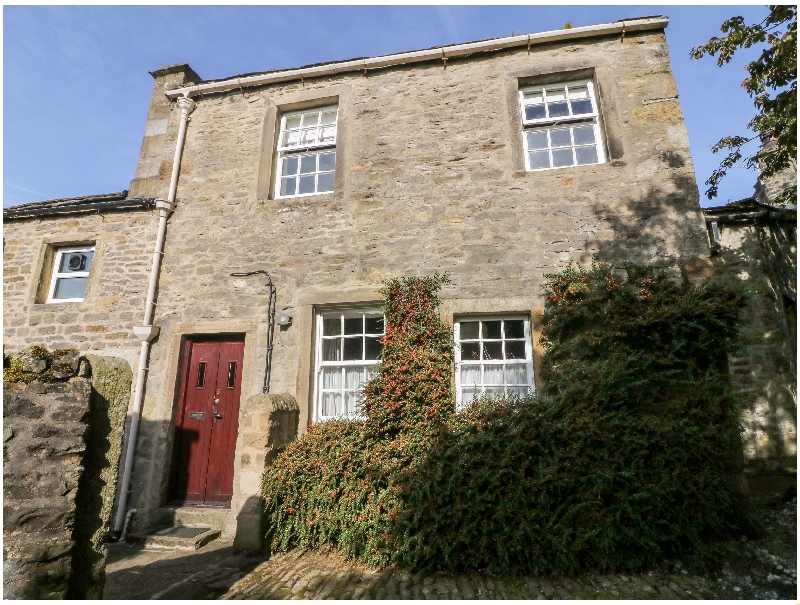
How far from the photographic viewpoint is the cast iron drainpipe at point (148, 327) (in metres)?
6.06

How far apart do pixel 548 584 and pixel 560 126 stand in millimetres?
6121

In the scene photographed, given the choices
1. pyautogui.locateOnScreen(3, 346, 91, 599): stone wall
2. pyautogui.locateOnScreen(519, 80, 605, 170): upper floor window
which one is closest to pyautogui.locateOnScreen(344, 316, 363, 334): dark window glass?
pyautogui.locateOnScreen(519, 80, 605, 170): upper floor window

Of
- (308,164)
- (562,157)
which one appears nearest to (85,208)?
(308,164)

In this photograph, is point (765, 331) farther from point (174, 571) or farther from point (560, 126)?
point (174, 571)

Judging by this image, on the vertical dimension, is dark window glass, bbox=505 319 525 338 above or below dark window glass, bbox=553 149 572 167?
below

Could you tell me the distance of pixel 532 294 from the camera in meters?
6.02

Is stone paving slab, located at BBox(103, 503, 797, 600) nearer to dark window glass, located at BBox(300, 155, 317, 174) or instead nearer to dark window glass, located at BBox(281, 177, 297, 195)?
dark window glass, located at BBox(281, 177, 297, 195)

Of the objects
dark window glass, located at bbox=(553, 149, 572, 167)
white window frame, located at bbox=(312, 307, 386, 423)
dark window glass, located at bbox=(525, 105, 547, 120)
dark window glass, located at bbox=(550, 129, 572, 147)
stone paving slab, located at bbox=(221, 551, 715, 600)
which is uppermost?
dark window glass, located at bbox=(525, 105, 547, 120)

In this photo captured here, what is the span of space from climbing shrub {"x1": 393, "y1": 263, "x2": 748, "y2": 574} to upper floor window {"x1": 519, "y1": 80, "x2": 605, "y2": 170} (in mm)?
2433

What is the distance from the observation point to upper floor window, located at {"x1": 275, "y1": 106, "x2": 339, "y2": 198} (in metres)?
7.47

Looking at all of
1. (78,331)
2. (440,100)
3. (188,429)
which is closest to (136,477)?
(188,429)

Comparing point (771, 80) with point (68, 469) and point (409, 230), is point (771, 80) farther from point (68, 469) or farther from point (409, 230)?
point (68, 469)

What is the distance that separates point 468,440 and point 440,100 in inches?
211

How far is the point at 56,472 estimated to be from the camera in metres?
2.70
